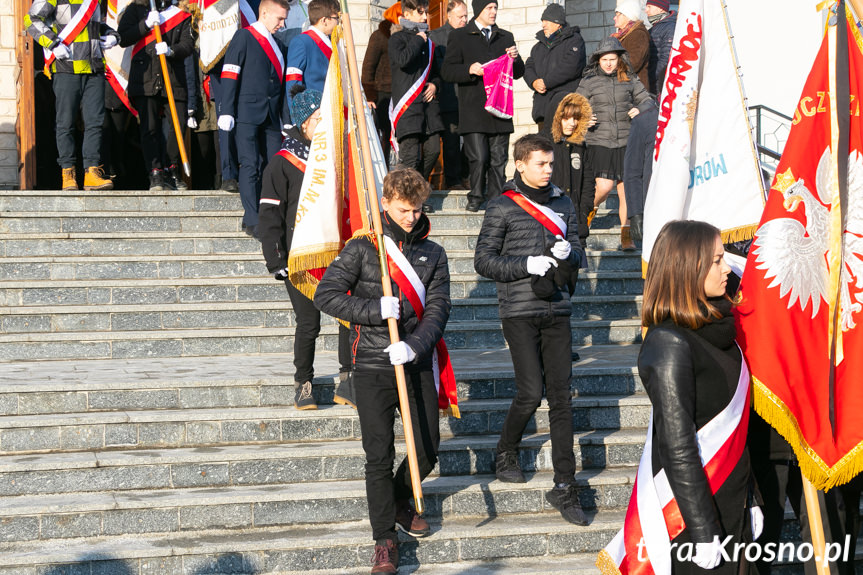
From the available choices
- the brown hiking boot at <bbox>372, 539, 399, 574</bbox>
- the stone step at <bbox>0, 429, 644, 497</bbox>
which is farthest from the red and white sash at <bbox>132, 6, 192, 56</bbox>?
the brown hiking boot at <bbox>372, 539, 399, 574</bbox>

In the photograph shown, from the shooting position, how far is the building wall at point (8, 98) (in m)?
13.2

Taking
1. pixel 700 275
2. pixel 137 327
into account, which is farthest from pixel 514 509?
pixel 137 327

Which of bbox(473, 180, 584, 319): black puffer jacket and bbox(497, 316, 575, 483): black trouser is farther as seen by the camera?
bbox(473, 180, 584, 319): black puffer jacket

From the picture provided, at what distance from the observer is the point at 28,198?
10414mm

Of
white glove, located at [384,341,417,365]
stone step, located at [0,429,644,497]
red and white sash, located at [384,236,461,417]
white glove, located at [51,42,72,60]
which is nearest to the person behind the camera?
white glove, located at [384,341,417,365]

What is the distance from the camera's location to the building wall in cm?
1320

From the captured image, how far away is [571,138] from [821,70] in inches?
201

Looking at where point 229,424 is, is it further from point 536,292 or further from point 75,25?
point 75,25

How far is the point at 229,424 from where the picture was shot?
7094mm

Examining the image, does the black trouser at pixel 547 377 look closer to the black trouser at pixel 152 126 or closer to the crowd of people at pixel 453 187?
the crowd of people at pixel 453 187

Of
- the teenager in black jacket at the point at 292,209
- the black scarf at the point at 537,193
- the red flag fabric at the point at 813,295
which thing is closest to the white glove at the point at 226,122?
the teenager in black jacket at the point at 292,209

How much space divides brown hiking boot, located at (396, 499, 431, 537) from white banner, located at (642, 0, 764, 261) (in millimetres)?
1900

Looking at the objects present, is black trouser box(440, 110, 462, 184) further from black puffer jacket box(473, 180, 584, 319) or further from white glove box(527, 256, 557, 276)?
white glove box(527, 256, 557, 276)

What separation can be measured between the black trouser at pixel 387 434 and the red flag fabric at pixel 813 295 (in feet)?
6.13
